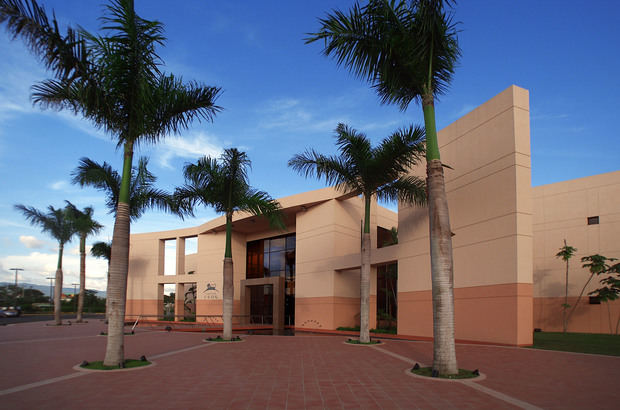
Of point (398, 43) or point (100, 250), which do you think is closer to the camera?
point (398, 43)

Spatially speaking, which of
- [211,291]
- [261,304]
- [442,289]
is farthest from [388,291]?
[442,289]

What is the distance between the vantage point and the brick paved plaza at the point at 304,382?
20.5ft

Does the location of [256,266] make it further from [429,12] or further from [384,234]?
[429,12]

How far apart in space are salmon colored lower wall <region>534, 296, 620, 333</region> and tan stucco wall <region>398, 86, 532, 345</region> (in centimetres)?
947

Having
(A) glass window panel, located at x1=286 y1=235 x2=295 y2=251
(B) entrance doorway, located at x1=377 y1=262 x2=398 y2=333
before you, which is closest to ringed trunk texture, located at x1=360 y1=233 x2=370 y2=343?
(B) entrance doorway, located at x1=377 y1=262 x2=398 y2=333

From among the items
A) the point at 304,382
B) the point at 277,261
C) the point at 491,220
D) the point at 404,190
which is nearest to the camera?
the point at 304,382

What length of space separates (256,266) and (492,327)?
2224 centimetres

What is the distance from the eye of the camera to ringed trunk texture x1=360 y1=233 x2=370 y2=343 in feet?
48.3

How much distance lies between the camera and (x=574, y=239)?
22656mm

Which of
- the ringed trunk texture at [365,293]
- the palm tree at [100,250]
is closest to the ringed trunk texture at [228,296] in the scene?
the ringed trunk texture at [365,293]

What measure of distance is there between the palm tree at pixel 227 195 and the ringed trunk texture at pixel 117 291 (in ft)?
20.9

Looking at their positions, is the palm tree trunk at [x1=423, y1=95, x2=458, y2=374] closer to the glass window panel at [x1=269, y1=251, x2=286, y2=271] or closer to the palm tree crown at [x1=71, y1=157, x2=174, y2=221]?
the palm tree crown at [x1=71, y1=157, x2=174, y2=221]

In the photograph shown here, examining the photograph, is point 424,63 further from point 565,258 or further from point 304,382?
point 565,258

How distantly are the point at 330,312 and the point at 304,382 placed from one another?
16966mm
